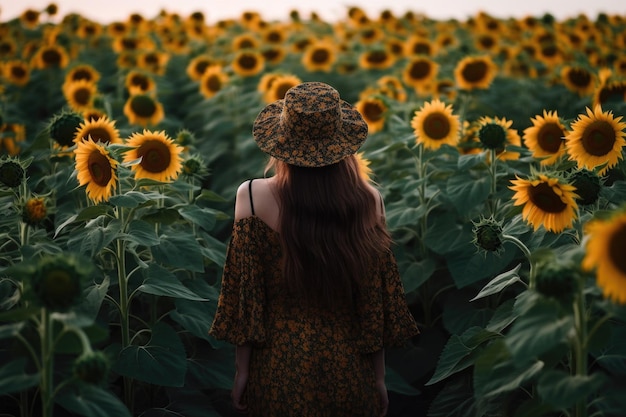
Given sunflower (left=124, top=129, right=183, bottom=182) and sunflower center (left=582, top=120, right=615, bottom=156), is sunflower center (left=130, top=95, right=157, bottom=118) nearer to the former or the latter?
sunflower (left=124, top=129, right=183, bottom=182)

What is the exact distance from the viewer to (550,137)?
3760 mm

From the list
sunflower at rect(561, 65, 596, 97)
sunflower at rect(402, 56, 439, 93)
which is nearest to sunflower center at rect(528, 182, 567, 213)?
sunflower at rect(402, 56, 439, 93)

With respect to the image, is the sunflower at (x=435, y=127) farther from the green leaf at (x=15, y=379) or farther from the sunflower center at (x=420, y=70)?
the green leaf at (x=15, y=379)

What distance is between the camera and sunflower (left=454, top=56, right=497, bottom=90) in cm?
584

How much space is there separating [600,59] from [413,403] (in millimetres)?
5340

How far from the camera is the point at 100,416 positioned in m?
2.18

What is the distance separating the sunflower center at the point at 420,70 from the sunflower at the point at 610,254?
15.2 ft

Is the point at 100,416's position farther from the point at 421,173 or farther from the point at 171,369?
the point at 421,173

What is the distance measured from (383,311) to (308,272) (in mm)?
369

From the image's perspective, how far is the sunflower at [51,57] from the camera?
7.16 metres

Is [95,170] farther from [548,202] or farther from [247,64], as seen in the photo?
[247,64]

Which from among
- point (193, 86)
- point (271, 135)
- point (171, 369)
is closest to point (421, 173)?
point (271, 135)

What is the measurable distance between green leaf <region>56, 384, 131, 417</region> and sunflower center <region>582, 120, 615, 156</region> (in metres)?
2.20

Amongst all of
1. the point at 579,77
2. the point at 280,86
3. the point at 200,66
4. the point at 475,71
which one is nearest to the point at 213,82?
the point at 200,66
